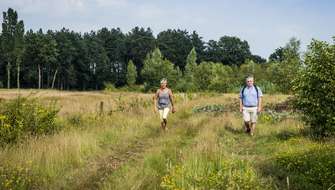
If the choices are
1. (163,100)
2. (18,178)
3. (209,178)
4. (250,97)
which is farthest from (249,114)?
(18,178)

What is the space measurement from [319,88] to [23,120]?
8.22m

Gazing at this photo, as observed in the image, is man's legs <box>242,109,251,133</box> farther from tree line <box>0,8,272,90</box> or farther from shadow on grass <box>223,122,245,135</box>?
tree line <box>0,8,272,90</box>

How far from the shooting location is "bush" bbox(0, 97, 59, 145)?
1080 centimetres

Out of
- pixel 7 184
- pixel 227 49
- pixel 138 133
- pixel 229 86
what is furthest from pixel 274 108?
pixel 227 49

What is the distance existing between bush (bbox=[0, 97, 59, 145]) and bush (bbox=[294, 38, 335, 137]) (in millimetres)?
7376

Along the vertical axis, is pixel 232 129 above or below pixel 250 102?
below

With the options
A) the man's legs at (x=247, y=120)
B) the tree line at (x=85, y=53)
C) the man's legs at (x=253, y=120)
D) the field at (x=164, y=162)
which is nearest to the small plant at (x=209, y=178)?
the field at (x=164, y=162)

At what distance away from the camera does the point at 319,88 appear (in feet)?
41.5

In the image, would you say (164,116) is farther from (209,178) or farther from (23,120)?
(209,178)

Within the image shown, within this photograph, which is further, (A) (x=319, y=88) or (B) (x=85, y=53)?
(B) (x=85, y=53)

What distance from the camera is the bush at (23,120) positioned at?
10.8 metres

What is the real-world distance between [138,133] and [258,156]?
501cm

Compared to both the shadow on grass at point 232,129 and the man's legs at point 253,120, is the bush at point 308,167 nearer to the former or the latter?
the man's legs at point 253,120

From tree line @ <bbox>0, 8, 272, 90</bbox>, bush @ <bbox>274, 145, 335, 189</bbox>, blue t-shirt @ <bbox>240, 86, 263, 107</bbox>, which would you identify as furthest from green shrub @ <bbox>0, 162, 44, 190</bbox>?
tree line @ <bbox>0, 8, 272, 90</bbox>
